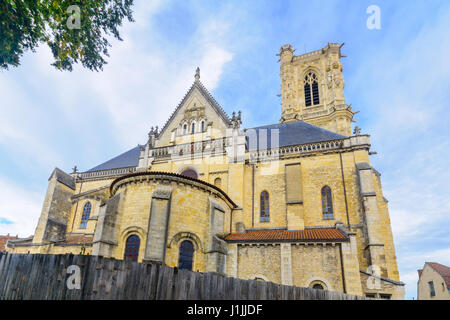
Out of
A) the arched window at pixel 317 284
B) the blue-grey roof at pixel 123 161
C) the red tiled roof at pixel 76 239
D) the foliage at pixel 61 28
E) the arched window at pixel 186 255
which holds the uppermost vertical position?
the blue-grey roof at pixel 123 161

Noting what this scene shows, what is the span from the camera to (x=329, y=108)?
3531 cm

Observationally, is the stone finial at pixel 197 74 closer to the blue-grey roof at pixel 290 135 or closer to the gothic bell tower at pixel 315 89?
the blue-grey roof at pixel 290 135

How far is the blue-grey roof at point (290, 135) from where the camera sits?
73.3 ft

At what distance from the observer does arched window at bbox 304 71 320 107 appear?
126ft

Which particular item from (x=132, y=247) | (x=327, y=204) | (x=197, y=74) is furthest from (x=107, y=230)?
(x=197, y=74)

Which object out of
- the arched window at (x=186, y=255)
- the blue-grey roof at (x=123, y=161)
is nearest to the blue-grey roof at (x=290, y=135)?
the arched window at (x=186, y=255)

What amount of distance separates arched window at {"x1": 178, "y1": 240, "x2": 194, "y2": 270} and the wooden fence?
9722mm

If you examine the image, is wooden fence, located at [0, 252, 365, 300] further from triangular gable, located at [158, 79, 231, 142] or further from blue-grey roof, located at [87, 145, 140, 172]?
blue-grey roof, located at [87, 145, 140, 172]

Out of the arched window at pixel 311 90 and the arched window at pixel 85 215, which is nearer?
the arched window at pixel 85 215

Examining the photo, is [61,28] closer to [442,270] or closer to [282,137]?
[282,137]

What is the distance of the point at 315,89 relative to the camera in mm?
38906

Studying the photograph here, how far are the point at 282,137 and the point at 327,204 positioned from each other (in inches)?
307

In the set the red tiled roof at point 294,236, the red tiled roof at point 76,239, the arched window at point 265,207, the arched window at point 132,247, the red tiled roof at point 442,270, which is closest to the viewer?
the arched window at point 132,247
